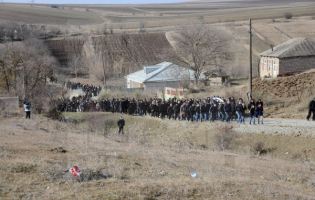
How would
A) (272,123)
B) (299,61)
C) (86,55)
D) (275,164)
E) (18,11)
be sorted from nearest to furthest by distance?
(275,164), (272,123), (299,61), (86,55), (18,11)

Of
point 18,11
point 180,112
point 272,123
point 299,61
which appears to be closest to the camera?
point 272,123

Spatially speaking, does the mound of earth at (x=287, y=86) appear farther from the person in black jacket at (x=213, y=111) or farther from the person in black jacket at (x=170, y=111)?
the person in black jacket at (x=170, y=111)

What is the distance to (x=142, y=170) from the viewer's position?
1156 cm

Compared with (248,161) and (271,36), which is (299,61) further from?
(271,36)

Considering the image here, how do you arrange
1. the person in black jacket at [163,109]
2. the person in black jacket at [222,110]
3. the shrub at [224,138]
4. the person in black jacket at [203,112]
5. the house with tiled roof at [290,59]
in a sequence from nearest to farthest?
the shrub at [224,138]
the person in black jacket at [222,110]
the person in black jacket at [203,112]
the person in black jacket at [163,109]
the house with tiled roof at [290,59]

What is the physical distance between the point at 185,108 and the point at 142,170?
12.6m

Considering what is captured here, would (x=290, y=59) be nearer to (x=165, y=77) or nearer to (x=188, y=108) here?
(x=165, y=77)

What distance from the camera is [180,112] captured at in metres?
24.3

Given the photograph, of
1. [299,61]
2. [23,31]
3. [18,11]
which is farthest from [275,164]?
[18,11]

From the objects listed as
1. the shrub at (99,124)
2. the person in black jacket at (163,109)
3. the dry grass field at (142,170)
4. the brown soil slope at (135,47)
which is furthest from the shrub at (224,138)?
the brown soil slope at (135,47)

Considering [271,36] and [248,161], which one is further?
[271,36]

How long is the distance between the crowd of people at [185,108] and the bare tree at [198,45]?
1441 centimetres

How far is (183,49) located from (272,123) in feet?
74.3

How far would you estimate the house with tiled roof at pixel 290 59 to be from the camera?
3545 cm
